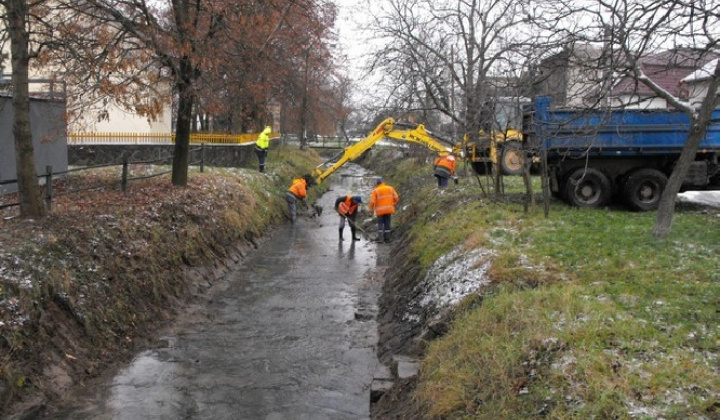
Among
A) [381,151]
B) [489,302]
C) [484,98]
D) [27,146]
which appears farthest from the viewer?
[381,151]

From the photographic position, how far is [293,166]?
31.1 metres

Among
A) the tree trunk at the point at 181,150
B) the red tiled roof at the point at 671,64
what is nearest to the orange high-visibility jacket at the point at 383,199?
the tree trunk at the point at 181,150

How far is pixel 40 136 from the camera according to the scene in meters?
13.1

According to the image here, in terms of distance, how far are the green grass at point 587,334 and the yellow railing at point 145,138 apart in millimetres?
14228

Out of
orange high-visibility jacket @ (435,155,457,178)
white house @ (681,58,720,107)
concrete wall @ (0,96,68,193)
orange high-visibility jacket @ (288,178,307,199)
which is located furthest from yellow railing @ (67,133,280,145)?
white house @ (681,58,720,107)

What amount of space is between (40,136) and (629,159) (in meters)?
13.3

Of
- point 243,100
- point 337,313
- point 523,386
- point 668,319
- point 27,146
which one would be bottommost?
point 337,313

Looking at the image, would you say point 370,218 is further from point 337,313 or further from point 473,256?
point 473,256

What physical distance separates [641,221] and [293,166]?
70.5 ft

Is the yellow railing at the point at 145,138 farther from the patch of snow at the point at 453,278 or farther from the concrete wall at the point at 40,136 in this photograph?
the patch of snow at the point at 453,278

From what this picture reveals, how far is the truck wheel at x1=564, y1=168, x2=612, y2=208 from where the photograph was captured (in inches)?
555

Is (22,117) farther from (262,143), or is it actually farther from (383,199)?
(262,143)

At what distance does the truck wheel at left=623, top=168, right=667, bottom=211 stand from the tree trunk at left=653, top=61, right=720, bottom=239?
4.67 metres

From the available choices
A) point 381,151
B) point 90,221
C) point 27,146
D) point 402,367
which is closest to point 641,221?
point 402,367
